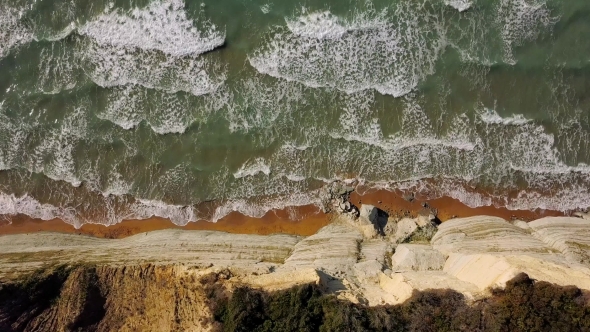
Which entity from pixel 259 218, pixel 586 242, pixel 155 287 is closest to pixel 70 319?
pixel 155 287

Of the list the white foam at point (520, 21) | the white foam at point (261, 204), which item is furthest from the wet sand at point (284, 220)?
the white foam at point (520, 21)

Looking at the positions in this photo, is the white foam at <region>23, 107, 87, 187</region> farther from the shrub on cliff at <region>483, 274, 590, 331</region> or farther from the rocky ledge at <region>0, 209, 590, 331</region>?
the shrub on cliff at <region>483, 274, 590, 331</region>

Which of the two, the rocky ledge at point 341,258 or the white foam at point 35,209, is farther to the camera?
the white foam at point 35,209

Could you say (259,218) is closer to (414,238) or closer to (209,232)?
(209,232)

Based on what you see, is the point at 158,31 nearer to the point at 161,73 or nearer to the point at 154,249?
the point at 161,73

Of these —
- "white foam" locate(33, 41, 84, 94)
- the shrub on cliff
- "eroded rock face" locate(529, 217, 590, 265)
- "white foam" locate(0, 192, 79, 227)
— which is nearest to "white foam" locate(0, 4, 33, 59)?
"white foam" locate(33, 41, 84, 94)

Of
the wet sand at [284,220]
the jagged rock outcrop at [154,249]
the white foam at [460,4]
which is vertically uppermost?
the white foam at [460,4]

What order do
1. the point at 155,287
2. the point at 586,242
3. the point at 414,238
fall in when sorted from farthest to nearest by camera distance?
1. the point at 414,238
2. the point at 586,242
3. the point at 155,287

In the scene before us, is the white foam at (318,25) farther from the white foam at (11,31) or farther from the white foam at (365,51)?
the white foam at (11,31)
